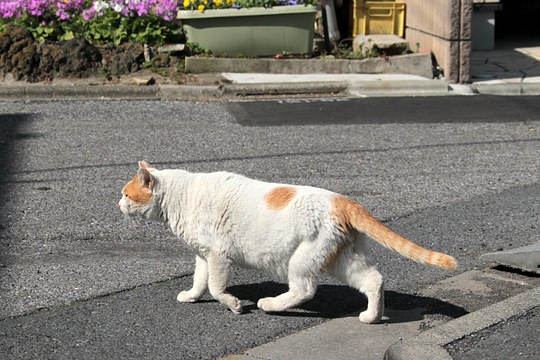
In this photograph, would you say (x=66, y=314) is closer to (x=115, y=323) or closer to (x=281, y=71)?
(x=115, y=323)

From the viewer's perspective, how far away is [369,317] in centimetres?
516

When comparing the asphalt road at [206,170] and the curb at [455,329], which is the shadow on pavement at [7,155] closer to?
the asphalt road at [206,170]

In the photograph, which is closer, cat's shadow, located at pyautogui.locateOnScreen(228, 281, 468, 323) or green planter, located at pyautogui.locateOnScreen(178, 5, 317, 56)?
cat's shadow, located at pyautogui.locateOnScreen(228, 281, 468, 323)

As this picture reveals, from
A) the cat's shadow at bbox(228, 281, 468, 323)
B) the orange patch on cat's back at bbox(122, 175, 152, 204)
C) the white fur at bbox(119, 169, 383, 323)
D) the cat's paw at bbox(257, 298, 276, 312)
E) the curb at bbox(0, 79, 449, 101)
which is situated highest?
the orange patch on cat's back at bbox(122, 175, 152, 204)

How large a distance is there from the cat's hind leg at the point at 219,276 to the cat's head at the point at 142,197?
47cm

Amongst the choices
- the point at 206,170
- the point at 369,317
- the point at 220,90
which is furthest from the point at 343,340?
the point at 220,90

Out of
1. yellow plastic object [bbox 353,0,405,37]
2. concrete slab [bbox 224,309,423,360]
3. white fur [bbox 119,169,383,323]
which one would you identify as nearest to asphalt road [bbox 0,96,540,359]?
concrete slab [bbox 224,309,423,360]

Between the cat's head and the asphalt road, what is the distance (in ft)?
1.74

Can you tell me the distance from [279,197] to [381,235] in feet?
2.04

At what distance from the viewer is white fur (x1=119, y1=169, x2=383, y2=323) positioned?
16.6 feet

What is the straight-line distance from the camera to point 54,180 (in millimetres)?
8109

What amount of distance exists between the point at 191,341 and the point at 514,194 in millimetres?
3926

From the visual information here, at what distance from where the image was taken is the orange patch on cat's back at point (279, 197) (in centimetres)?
518

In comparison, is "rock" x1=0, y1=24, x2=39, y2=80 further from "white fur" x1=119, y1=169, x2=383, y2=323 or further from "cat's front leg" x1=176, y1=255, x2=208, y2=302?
"cat's front leg" x1=176, y1=255, x2=208, y2=302
